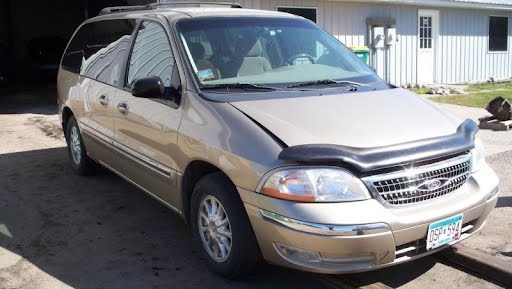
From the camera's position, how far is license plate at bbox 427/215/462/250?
128 inches

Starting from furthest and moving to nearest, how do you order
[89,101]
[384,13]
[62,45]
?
1. [62,45]
2. [384,13]
3. [89,101]

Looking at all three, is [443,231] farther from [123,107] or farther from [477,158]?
[123,107]

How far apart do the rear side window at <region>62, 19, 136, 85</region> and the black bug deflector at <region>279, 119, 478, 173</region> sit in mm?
2453

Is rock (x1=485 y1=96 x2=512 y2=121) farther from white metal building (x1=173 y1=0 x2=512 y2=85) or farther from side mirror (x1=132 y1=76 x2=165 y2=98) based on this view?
side mirror (x1=132 y1=76 x2=165 y2=98)

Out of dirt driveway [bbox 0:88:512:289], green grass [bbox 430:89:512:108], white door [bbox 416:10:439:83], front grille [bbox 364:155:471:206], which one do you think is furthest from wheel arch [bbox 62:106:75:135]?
white door [bbox 416:10:439:83]

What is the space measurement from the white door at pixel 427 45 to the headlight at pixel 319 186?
47.4ft

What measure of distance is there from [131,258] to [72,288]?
22.5 inches

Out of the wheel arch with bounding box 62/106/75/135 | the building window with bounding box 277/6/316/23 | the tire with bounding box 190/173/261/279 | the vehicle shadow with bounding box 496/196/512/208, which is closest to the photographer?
the tire with bounding box 190/173/261/279

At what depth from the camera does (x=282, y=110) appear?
3.60 meters

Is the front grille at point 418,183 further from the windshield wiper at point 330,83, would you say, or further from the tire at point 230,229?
the windshield wiper at point 330,83

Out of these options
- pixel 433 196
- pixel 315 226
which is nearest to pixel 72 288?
pixel 315 226

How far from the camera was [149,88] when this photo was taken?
3953 millimetres

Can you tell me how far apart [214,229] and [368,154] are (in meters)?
1.19

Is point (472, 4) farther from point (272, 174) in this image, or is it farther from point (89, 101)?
point (272, 174)
